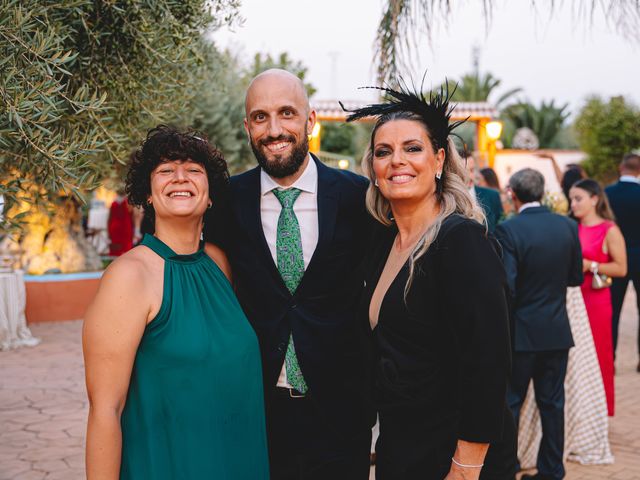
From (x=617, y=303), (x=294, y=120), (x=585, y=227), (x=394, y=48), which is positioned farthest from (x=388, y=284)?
(x=617, y=303)

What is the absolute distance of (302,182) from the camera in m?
2.95

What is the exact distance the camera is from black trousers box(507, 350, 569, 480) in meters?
4.39

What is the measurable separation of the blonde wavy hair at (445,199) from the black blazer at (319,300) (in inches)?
12.1

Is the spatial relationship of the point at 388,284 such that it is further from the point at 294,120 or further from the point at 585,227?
the point at 585,227

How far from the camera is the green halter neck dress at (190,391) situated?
2209 mm

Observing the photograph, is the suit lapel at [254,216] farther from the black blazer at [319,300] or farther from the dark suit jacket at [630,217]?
the dark suit jacket at [630,217]

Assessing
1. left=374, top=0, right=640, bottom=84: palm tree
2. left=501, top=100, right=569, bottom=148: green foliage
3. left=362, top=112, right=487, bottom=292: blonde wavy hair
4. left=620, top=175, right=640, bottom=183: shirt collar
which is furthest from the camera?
left=501, top=100, right=569, bottom=148: green foliage

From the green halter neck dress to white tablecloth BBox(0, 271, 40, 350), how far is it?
710 cm

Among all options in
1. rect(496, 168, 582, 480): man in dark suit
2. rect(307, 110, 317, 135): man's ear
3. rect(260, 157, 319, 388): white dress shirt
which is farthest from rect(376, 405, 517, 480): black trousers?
rect(496, 168, 582, 480): man in dark suit

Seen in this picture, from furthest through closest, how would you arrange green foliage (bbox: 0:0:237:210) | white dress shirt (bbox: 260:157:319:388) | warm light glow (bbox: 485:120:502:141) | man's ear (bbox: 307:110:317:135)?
1. warm light glow (bbox: 485:120:502:141)
2. man's ear (bbox: 307:110:317:135)
3. white dress shirt (bbox: 260:157:319:388)
4. green foliage (bbox: 0:0:237:210)

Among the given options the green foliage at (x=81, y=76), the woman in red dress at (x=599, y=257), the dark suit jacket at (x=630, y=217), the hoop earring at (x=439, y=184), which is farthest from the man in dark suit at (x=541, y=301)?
the dark suit jacket at (x=630, y=217)

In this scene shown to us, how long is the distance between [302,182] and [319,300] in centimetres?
56

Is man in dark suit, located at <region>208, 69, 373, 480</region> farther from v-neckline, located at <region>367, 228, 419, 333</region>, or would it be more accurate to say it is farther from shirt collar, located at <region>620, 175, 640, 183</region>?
shirt collar, located at <region>620, 175, 640, 183</region>

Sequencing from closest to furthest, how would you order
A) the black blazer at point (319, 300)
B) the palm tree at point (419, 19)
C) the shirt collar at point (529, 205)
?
the black blazer at point (319, 300), the palm tree at point (419, 19), the shirt collar at point (529, 205)
